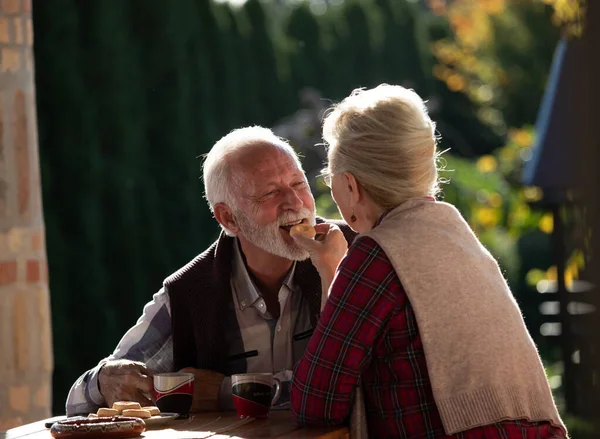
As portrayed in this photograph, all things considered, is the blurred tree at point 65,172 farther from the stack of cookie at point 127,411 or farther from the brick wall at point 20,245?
the stack of cookie at point 127,411

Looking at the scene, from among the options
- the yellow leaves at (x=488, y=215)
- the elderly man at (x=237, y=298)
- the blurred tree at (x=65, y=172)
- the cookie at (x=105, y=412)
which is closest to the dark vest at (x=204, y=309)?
the elderly man at (x=237, y=298)

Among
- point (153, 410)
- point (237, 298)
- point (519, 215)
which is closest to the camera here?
point (153, 410)

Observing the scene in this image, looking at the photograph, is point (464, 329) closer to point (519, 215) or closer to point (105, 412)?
point (105, 412)

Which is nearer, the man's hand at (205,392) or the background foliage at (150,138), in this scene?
the man's hand at (205,392)

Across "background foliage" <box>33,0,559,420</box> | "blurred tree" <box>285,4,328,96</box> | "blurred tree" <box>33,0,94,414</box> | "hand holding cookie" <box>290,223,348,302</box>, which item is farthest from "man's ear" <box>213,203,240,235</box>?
"blurred tree" <box>285,4,328,96</box>

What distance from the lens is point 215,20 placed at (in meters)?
8.33

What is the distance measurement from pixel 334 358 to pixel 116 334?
5.39 m

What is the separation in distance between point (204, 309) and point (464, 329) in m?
0.87

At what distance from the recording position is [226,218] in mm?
2852

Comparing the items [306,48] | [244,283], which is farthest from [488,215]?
[244,283]

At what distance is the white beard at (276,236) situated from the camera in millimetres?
2695

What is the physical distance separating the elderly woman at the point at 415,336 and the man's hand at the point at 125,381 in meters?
0.56

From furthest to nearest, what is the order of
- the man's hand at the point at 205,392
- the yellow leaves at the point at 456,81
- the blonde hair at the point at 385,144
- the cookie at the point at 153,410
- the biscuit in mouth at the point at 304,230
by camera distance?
the yellow leaves at the point at 456,81
the biscuit in mouth at the point at 304,230
the man's hand at the point at 205,392
the cookie at the point at 153,410
the blonde hair at the point at 385,144

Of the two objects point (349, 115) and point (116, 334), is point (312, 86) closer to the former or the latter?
point (116, 334)
